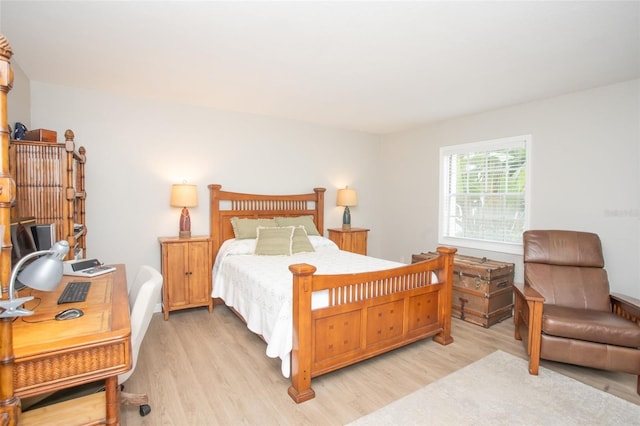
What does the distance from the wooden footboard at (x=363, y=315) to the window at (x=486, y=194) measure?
5.11 ft

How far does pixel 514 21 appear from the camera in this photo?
2135 mm

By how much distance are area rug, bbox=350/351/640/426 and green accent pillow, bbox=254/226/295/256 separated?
80.6 inches

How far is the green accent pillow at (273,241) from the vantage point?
3.80 meters

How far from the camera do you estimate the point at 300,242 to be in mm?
4062

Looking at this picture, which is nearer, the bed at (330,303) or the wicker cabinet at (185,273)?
the bed at (330,303)

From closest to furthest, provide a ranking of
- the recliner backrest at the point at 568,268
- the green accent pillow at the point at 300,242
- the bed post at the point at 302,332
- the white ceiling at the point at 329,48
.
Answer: the white ceiling at the point at 329,48 → the bed post at the point at 302,332 → the recliner backrest at the point at 568,268 → the green accent pillow at the point at 300,242

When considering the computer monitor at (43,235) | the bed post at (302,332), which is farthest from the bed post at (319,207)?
the computer monitor at (43,235)

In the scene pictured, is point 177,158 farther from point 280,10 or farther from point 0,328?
point 0,328

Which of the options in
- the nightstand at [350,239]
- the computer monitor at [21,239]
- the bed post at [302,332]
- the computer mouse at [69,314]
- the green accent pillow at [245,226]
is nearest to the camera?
the computer mouse at [69,314]

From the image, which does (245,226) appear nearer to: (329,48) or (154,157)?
(154,157)

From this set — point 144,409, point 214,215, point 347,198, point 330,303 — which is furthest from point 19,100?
point 347,198

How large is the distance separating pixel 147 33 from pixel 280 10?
1.01 meters

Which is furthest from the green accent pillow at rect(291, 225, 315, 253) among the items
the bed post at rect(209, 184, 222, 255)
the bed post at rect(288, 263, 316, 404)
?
the bed post at rect(288, 263, 316, 404)

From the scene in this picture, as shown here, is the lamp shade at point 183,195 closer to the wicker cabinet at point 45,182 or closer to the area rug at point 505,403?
the wicker cabinet at point 45,182
